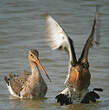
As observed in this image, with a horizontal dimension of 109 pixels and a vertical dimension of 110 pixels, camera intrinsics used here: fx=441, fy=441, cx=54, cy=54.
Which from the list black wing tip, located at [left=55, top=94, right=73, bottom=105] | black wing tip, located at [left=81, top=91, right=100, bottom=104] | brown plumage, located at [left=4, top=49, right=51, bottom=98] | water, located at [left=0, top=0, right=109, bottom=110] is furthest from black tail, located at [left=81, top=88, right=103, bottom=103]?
brown plumage, located at [left=4, top=49, right=51, bottom=98]

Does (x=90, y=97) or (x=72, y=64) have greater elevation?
(x=72, y=64)

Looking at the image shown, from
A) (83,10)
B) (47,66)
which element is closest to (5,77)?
(47,66)

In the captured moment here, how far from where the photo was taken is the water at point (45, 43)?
9.05m

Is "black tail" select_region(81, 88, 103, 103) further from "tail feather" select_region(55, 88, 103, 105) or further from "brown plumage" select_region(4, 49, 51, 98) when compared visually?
"brown plumage" select_region(4, 49, 51, 98)

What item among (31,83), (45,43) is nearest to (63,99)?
(31,83)

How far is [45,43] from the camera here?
12805mm

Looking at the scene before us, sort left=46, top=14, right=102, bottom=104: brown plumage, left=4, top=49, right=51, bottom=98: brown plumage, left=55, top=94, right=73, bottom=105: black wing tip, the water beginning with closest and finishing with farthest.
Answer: left=46, top=14, right=102, bottom=104: brown plumage → left=55, top=94, right=73, bottom=105: black wing tip → the water → left=4, top=49, right=51, bottom=98: brown plumage

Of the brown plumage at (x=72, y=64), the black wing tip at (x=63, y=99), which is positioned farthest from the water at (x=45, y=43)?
the brown plumage at (x=72, y=64)

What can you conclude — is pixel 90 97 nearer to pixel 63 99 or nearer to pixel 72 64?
pixel 63 99

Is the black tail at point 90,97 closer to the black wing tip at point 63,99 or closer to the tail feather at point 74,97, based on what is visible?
the tail feather at point 74,97

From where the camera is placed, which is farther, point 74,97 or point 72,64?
point 74,97

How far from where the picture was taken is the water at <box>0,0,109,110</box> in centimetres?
905

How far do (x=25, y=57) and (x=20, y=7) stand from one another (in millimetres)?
5162

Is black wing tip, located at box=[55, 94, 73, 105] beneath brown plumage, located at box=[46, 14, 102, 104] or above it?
beneath
